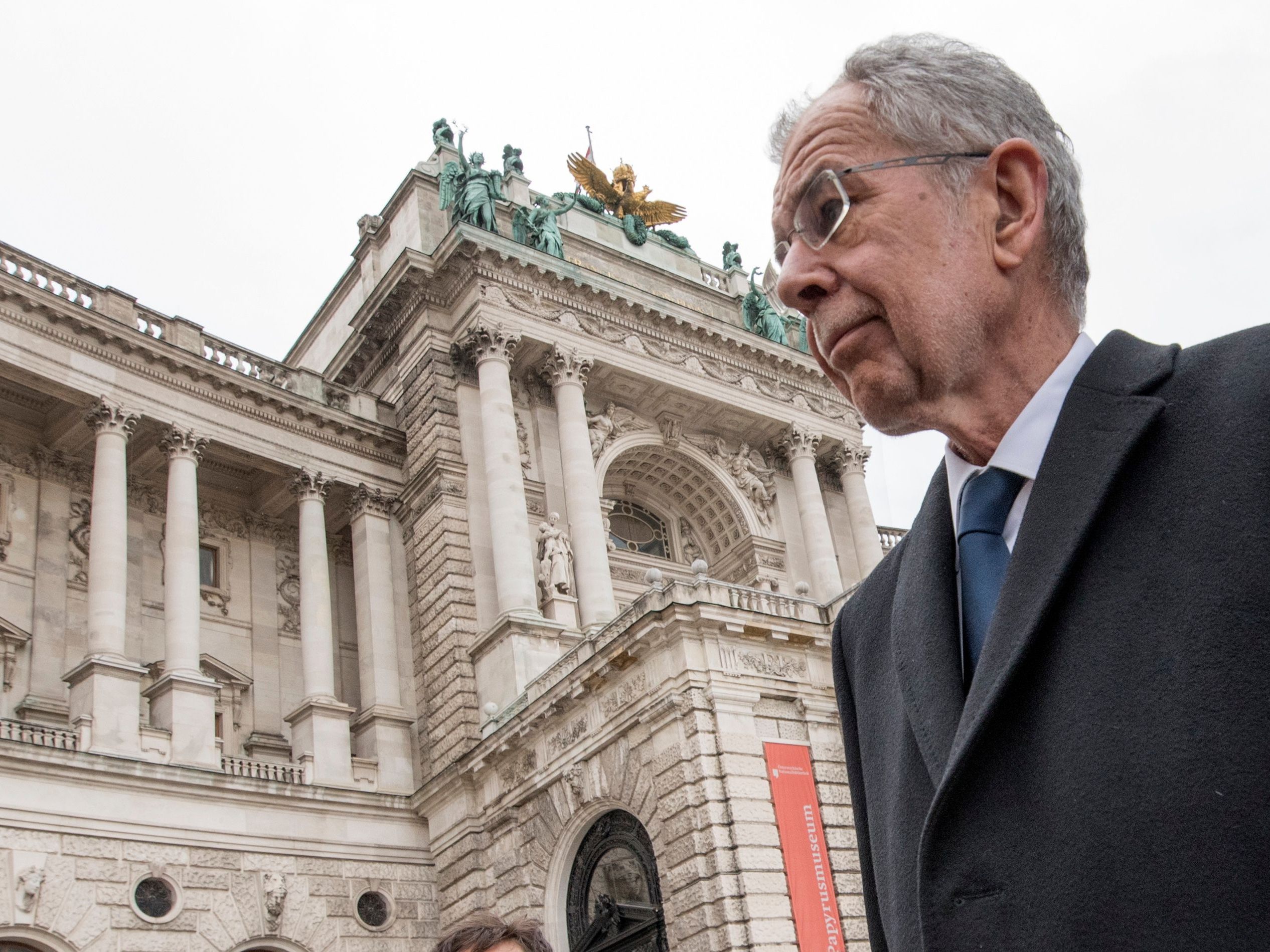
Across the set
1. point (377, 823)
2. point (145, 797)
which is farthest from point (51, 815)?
point (377, 823)

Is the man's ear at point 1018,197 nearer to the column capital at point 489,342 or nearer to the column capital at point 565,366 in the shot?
the column capital at point 489,342

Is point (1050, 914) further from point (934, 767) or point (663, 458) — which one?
point (663, 458)

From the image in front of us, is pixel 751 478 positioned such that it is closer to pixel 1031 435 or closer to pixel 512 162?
pixel 512 162

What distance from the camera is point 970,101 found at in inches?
85.9

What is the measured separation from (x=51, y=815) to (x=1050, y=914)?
20737 mm

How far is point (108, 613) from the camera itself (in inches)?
848

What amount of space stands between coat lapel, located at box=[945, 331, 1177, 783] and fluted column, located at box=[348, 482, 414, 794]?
23251mm

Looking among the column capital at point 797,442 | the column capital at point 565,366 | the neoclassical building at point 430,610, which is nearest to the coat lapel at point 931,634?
the neoclassical building at point 430,610

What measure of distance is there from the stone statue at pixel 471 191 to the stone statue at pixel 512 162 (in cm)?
109

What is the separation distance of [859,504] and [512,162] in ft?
43.9

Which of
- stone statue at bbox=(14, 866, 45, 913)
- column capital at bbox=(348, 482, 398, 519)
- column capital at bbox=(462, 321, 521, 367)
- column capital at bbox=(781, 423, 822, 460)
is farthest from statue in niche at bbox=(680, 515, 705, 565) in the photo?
stone statue at bbox=(14, 866, 45, 913)

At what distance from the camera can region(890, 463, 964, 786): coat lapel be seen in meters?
1.86

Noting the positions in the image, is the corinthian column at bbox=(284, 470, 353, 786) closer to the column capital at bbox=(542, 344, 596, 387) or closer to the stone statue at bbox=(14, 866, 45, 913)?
the stone statue at bbox=(14, 866, 45, 913)

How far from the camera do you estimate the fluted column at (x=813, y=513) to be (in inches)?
1173
